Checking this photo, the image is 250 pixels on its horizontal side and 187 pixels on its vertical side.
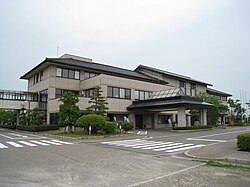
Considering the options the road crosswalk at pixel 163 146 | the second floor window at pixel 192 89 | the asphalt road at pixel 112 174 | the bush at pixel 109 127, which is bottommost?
the road crosswalk at pixel 163 146

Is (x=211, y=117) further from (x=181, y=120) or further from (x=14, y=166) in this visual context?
(x=14, y=166)

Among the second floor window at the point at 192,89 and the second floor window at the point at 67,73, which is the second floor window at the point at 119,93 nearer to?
the second floor window at the point at 67,73

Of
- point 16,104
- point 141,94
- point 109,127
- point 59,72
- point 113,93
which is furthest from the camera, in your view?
point 141,94

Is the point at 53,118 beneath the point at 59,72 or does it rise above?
beneath

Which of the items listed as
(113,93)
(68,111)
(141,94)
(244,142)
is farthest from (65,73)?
(244,142)

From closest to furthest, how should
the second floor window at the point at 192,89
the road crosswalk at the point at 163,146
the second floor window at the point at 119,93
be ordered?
the road crosswalk at the point at 163,146
the second floor window at the point at 119,93
the second floor window at the point at 192,89

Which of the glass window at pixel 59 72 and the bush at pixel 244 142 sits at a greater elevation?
the glass window at pixel 59 72

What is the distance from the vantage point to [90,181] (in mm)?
5438

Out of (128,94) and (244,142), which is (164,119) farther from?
(244,142)

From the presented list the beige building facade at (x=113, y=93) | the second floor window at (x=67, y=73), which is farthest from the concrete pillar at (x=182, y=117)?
the second floor window at (x=67, y=73)

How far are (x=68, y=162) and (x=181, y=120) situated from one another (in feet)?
66.9

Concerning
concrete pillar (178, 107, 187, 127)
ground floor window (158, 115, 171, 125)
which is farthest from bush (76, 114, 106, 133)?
ground floor window (158, 115, 171, 125)

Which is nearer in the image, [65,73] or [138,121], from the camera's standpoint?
[65,73]

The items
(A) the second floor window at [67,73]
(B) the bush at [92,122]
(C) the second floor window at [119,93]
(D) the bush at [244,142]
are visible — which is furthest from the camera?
(A) the second floor window at [67,73]
